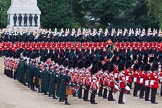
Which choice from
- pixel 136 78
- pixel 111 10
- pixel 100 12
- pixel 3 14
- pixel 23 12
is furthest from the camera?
pixel 100 12

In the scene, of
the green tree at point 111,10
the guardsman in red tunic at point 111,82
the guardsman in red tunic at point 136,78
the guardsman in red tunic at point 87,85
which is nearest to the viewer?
the guardsman in red tunic at point 87,85

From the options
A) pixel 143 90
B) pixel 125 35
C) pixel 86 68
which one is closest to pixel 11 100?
pixel 86 68

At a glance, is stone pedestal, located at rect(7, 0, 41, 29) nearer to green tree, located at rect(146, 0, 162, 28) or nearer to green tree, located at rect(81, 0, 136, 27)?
green tree, located at rect(146, 0, 162, 28)

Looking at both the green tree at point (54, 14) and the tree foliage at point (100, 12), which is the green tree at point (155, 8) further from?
the green tree at point (54, 14)

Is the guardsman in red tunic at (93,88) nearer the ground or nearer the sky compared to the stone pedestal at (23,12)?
nearer the ground

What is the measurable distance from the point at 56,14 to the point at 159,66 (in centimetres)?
4728

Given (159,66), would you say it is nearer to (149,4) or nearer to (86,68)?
(86,68)

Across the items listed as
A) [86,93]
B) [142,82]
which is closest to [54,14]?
[142,82]

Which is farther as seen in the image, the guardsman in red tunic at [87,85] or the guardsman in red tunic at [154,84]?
the guardsman in red tunic at [154,84]

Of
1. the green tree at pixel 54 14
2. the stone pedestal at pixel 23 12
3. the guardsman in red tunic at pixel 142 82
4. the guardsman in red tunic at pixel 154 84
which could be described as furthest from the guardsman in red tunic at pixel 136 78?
the green tree at pixel 54 14

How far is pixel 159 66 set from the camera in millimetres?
29859

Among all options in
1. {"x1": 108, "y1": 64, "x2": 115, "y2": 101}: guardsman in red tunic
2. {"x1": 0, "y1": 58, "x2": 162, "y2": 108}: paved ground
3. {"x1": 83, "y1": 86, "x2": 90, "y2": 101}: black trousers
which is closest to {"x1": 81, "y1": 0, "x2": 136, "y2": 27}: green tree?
{"x1": 0, "y1": 58, "x2": 162, "y2": 108}: paved ground

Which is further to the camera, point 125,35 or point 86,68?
point 125,35

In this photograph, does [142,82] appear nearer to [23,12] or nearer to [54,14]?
[23,12]
